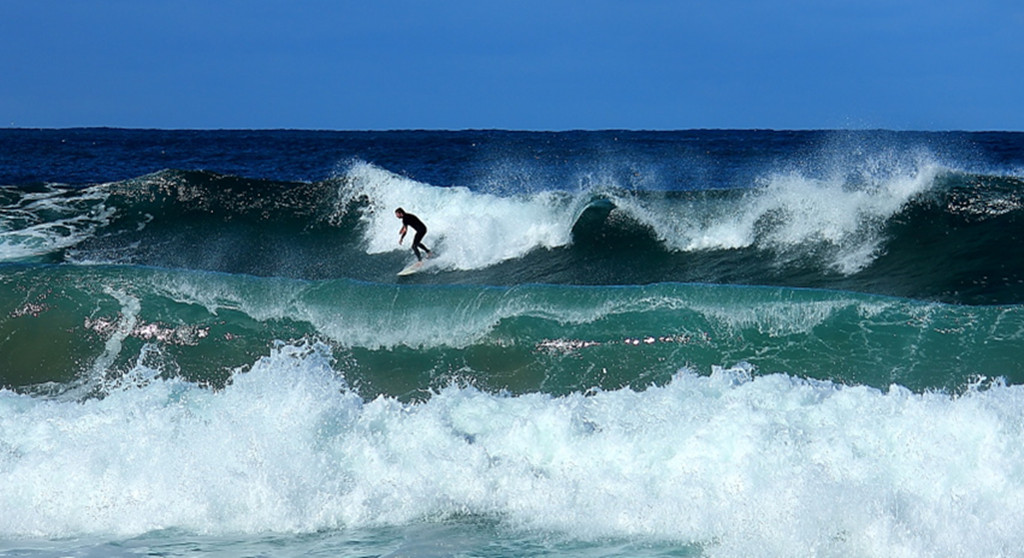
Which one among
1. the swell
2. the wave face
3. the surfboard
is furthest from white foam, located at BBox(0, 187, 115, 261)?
the surfboard

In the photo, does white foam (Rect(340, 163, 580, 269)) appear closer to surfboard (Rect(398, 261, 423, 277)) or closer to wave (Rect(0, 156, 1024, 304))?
wave (Rect(0, 156, 1024, 304))

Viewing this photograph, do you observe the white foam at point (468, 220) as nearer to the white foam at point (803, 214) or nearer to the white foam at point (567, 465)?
the white foam at point (803, 214)

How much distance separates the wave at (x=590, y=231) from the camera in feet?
42.3

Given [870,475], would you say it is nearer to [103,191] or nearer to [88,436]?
[88,436]

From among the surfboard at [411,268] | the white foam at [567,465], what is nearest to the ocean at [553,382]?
the white foam at [567,465]

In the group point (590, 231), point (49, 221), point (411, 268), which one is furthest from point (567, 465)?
point (49, 221)

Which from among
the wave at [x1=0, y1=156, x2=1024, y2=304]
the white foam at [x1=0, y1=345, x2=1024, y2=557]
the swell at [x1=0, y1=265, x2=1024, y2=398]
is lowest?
the white foam at [x1=0, y1=345, x2=1024, y2=557]

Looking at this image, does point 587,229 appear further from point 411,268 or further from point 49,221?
point 49,221

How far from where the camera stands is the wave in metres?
12.9

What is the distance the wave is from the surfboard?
0.79 feet

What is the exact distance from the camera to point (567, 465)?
6520 millimetres

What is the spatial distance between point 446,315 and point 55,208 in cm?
1263

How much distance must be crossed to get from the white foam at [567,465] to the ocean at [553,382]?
2 centimetres

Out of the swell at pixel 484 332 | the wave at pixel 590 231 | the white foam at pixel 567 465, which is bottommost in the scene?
the white foam at pixel 567 465
